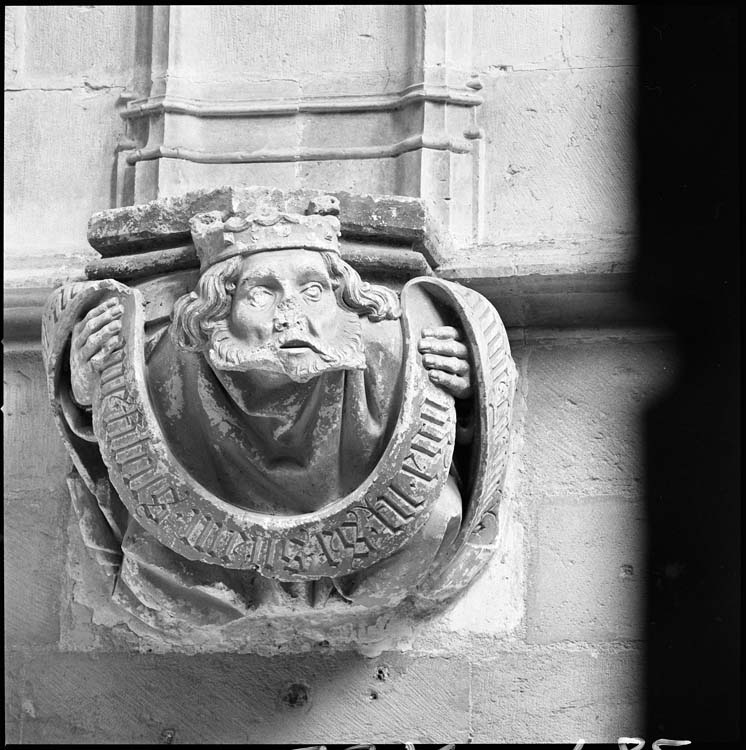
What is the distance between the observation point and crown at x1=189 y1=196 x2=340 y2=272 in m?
2.58

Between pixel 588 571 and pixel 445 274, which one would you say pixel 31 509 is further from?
pixel 588 571

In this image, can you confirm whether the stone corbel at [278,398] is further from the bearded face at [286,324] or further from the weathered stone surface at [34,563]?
the weathered stone surface at [34,563]

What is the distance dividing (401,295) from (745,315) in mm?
658

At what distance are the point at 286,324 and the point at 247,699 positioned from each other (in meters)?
0.79

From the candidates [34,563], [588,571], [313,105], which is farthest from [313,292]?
[34,563]

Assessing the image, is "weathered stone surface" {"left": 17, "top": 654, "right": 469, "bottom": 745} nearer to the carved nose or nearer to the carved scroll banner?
the carved scroll banner

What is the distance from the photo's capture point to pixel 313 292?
8.39ft

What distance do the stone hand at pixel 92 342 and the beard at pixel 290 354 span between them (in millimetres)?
204

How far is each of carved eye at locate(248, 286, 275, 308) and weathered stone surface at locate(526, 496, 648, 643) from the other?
696 millimetres

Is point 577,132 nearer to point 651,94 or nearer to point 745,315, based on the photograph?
point 651,94

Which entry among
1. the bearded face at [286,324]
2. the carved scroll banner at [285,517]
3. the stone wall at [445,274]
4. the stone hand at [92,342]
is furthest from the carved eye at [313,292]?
the stone wall at [445,274]

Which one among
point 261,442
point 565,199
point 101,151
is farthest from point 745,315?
point 101,151

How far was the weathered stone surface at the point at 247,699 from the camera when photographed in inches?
115

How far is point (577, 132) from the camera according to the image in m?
3.07
